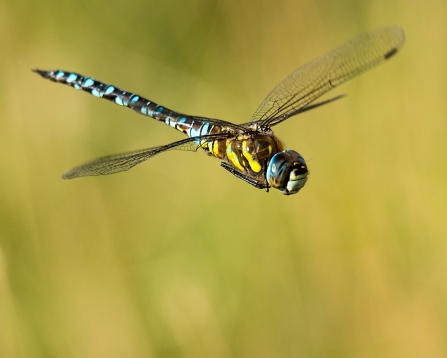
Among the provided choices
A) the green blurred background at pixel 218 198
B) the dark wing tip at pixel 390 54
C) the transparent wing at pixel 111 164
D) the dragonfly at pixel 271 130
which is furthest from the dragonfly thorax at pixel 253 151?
the green blurred background at pixel 218 198

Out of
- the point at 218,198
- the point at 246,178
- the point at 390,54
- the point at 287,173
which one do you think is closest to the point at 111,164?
the point at 246,178

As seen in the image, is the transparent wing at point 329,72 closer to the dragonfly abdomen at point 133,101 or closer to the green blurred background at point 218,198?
the dragonfly abdomen at point 133,101

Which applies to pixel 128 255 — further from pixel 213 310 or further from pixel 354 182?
pixel 354 182

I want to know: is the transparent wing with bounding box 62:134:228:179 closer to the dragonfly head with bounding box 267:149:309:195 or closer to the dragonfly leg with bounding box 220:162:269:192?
the dragonfly leg with bounding box 220:162:269:192

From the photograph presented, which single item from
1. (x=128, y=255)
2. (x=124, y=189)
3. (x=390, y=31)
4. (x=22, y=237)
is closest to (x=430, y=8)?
(x=390, y=31)

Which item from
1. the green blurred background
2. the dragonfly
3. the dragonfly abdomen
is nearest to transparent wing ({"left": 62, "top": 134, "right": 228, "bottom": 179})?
the dragonfly

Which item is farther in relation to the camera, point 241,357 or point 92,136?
point 92,136
